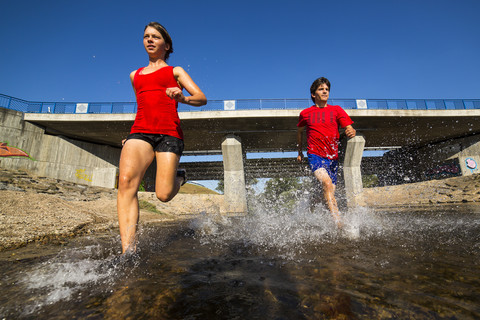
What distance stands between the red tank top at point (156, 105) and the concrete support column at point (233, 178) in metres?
16.6

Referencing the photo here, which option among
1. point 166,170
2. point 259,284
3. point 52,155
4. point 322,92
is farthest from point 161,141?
point 52,155

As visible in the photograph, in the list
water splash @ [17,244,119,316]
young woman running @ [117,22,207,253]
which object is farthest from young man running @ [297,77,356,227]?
water splash @ [17,244,119,316]

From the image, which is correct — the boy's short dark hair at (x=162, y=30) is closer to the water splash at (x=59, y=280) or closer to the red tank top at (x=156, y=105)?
the red tank top at (x=156, y=105)

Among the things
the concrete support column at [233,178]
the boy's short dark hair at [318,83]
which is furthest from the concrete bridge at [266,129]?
the boy's short dark hair at [318,83]

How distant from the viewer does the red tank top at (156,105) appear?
7.82 ft

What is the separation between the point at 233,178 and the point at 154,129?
1688 cm

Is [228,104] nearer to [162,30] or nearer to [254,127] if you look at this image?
[254,127]

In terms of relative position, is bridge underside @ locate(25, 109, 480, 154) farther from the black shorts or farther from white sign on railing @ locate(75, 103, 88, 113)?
the black shorts

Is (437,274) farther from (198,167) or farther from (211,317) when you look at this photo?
(198,167)

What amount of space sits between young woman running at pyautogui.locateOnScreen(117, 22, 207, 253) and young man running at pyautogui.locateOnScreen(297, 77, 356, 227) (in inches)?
79.5

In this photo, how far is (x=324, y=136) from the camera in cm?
368

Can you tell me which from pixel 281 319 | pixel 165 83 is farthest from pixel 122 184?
pixel 281 319

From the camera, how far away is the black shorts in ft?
7.76

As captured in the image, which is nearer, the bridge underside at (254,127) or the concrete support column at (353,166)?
the bridge underside at (254,127)
